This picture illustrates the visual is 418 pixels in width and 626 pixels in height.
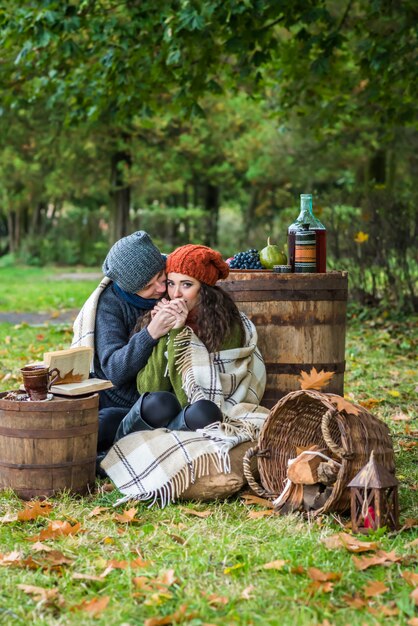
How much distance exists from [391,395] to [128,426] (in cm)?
298

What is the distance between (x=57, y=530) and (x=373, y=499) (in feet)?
4.32

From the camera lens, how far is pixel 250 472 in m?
4.18

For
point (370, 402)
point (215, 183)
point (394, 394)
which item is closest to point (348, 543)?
point (370, 402)

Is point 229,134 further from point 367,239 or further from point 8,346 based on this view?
point 8,346

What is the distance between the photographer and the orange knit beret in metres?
4.52

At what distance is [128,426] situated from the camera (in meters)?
4.55

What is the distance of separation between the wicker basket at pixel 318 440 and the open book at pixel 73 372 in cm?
85

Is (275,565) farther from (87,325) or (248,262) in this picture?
(248,262)


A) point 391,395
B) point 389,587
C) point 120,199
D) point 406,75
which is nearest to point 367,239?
point 406,75

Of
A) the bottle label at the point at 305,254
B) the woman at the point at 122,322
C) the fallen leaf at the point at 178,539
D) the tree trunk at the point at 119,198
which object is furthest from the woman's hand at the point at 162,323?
the tree trunk at the point at 119,198

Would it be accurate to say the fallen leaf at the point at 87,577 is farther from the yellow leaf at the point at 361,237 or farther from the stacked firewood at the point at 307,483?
the yellow leaf at the point at 361,237

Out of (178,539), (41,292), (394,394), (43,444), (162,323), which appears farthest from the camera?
(41,292)

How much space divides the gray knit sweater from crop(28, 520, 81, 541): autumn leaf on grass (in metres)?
A: 1.10

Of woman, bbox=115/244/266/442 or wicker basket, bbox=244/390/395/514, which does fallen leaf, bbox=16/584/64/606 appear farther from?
woman, bbox=115/244/266/442
